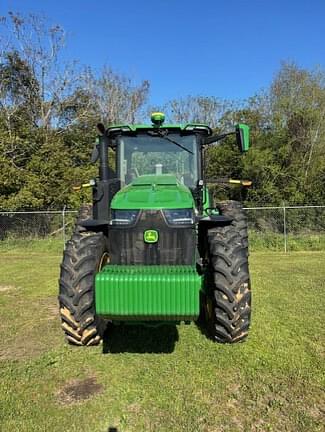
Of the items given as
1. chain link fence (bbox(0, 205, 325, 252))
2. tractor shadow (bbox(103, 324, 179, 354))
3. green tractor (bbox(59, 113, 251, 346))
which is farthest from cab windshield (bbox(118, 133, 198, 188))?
chain link fence (bbox(0, 205, 325, 252))

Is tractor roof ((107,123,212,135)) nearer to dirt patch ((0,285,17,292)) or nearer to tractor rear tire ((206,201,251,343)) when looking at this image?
tractor rear tire ((206,201,251,343))

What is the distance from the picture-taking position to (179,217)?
438cm

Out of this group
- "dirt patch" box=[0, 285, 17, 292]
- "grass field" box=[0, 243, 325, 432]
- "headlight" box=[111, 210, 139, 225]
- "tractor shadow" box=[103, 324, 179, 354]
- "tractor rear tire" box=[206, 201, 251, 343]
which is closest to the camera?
"grass field" box=[0, 243, 325, 432]

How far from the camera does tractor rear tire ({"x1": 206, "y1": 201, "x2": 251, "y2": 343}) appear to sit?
4254 millimetres

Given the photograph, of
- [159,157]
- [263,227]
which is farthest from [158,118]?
[263,227]

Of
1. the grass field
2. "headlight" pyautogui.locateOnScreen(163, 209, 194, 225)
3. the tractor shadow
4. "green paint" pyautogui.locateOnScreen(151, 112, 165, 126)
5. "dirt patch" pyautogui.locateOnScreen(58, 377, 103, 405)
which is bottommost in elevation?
"dirt patch" pyautogui.locateOnScreen(58, 377, 103, 405)

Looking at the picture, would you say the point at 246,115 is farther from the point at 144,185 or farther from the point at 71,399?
the point at 71,399

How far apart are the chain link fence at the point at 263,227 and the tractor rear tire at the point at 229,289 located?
34.4 feet

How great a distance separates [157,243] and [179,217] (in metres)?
0.34

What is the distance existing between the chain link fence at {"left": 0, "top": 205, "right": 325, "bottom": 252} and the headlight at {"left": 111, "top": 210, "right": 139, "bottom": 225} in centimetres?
1058

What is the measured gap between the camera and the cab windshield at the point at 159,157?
5.59 meters

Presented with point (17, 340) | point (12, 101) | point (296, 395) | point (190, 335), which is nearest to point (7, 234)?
point (12, 101)

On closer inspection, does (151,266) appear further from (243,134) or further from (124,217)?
(243,134)

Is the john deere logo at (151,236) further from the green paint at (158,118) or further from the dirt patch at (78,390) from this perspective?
the green paint at (158,118)
